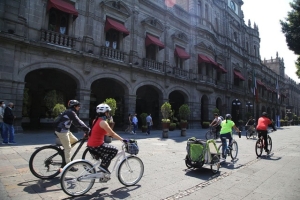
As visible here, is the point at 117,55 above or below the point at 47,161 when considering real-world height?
above

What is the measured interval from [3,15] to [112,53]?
6748 mm

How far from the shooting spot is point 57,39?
1241 centimetres

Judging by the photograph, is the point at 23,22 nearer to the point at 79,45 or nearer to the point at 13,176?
the point at 79,45

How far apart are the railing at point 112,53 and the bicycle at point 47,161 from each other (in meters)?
10.8

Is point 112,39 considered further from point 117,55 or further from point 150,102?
point 150,102

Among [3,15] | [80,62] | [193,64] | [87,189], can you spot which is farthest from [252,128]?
[3,15]

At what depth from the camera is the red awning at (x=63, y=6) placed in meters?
12.0

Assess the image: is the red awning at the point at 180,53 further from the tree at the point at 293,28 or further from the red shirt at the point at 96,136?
the red shirt at the point at 96,136

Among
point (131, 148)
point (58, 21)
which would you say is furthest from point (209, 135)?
point (58, 21)

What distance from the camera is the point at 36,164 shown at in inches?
173

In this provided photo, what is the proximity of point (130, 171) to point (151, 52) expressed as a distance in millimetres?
15741

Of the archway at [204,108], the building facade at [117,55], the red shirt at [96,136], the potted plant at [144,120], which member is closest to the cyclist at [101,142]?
the red shirt at [96,136]

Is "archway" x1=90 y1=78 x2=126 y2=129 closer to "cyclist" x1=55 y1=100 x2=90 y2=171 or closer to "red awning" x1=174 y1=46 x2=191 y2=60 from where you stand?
"red awning" x1=174 y1=46 x2=191 y2=60

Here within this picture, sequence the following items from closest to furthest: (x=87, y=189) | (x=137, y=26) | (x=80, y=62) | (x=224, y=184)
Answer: (x=87, y=189)
(x=224, y=184)
(x=80, y=62)
(x=137, y=26)
